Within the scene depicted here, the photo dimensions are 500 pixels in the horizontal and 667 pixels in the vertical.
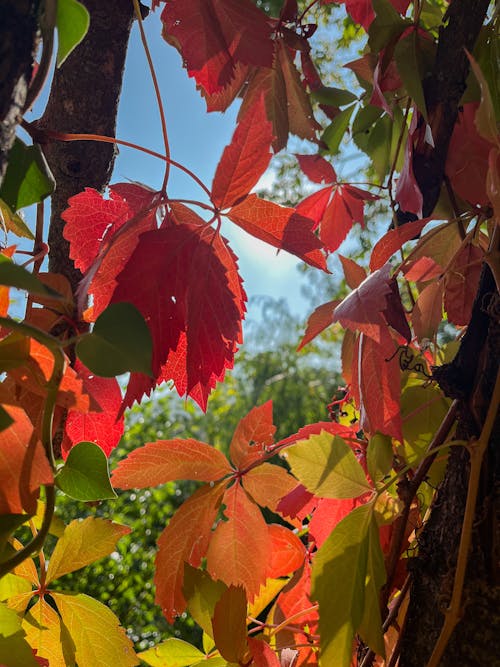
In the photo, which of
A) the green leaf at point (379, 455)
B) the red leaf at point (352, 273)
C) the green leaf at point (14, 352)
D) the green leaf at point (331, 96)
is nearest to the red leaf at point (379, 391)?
the green leaf at point (379, 455)

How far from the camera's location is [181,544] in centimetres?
46

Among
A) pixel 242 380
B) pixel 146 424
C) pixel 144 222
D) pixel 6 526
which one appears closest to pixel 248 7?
pixel 144 222

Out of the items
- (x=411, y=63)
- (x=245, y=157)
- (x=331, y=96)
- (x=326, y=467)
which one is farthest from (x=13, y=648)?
(x=331, y=96)

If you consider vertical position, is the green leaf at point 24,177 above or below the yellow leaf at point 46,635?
above

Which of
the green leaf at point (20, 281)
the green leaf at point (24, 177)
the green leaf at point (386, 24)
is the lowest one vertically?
the green leaf at point (20, 281)

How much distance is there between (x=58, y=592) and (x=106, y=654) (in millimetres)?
48

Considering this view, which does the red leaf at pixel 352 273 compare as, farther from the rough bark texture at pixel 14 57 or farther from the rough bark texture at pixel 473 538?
the rough bark texture at pixel 14 57

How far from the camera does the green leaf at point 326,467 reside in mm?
352

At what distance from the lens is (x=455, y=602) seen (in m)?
0.31

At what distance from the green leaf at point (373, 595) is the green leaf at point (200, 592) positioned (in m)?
Result: 0.11

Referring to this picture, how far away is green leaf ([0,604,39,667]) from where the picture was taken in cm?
27

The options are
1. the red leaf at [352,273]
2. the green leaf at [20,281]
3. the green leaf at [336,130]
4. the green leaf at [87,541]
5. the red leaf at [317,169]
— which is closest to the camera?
the green leaf at [20,281]

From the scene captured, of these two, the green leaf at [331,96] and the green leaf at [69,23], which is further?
the green leaf at [331,96]

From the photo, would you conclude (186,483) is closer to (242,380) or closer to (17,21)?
(242,380)
